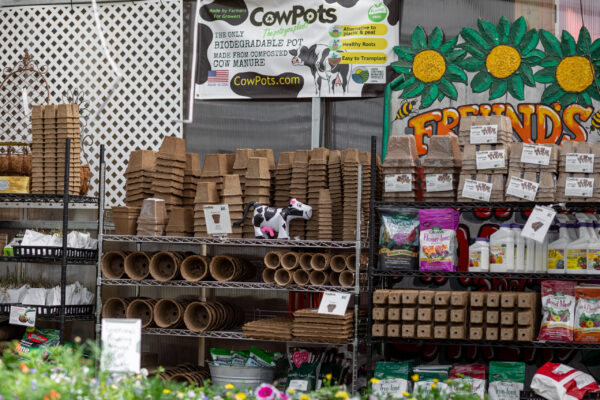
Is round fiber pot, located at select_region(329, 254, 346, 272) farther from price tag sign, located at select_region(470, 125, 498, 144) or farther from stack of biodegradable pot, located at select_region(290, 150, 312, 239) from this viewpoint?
price tag sign, located at select_region(470, 125, 498, 144)

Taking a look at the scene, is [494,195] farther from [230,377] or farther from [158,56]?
[158,56]

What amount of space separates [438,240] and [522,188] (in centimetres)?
69

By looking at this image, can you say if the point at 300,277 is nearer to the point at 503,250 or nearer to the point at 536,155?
the point at 503,250

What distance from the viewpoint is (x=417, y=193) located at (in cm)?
600

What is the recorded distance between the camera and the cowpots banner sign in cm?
683

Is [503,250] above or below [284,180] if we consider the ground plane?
below

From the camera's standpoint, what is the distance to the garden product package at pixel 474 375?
18.8 ft

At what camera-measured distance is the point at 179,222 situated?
6.35 m

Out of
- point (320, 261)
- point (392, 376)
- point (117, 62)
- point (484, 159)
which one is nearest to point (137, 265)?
point (320, 261)

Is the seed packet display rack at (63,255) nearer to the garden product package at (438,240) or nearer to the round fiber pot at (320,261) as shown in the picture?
the round fiber pot at (320,261)

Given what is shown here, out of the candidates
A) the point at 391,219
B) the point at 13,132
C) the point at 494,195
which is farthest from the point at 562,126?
the point at 13,132

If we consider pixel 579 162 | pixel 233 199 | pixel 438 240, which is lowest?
pixel 438 240

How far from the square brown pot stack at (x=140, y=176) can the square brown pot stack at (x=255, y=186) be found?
0.81m

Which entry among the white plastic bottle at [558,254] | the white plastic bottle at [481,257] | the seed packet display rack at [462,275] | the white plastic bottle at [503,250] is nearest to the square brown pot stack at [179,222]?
the seed packet display rack at [462,275]
